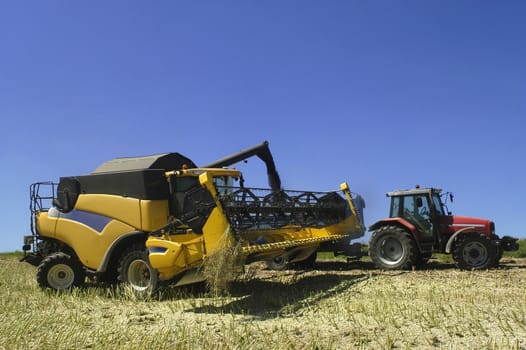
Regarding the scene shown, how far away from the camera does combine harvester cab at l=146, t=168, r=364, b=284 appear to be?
750cm

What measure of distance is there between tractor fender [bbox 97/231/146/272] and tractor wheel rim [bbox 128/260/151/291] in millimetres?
447

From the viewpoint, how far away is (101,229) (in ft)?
29.5

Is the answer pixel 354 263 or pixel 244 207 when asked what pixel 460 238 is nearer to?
pixel 354 263

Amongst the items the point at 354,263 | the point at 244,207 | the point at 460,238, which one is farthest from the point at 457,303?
the point at 354,263

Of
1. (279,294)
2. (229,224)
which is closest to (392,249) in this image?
(279,294)

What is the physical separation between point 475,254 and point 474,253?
0.03 meters

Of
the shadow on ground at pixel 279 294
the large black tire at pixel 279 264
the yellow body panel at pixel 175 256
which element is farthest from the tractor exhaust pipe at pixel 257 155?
the yellow body panel at pixel 175 256

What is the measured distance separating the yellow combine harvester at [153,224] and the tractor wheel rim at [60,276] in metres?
0.02

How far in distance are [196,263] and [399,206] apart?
6.21 metres

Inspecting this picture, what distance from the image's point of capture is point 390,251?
38.5ft

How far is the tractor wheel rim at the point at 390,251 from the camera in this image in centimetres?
1156

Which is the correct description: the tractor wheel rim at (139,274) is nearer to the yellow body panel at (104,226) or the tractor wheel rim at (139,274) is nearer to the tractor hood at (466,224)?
the yellow body panel at (104,226)

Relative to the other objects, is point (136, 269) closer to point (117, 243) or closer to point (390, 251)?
point (117, 243)

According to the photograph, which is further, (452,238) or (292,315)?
(452,238)
